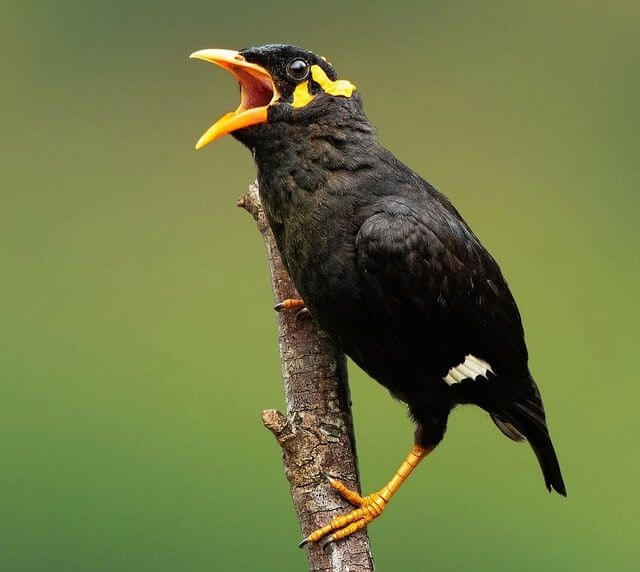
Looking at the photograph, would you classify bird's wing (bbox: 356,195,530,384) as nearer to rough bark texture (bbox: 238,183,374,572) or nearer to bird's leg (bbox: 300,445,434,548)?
rough bark texture (bbox: 238,183,374,572)

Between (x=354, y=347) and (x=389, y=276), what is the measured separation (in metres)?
0.21

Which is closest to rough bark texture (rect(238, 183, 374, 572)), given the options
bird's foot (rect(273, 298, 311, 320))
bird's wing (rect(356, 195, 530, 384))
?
bird's foot (rect(273, 298, 311, 320))

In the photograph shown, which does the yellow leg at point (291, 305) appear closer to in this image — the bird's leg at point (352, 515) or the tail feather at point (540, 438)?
the bird's leg at point (352, 515)

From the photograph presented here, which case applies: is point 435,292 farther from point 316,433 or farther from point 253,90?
point 253,90

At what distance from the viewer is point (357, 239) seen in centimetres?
223

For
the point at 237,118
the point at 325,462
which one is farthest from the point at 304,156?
the point at 325,462

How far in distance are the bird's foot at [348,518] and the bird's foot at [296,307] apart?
465 mm

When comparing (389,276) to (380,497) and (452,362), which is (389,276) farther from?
(380,497)

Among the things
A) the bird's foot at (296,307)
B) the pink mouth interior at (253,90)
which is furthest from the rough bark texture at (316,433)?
the pink mouth interior at (253,90)

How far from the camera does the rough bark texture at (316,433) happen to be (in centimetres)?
218

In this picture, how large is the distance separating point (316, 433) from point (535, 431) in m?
0.66

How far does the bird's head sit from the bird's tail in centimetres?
93

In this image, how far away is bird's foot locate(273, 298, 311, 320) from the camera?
2.52 meters

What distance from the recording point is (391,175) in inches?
91.9
